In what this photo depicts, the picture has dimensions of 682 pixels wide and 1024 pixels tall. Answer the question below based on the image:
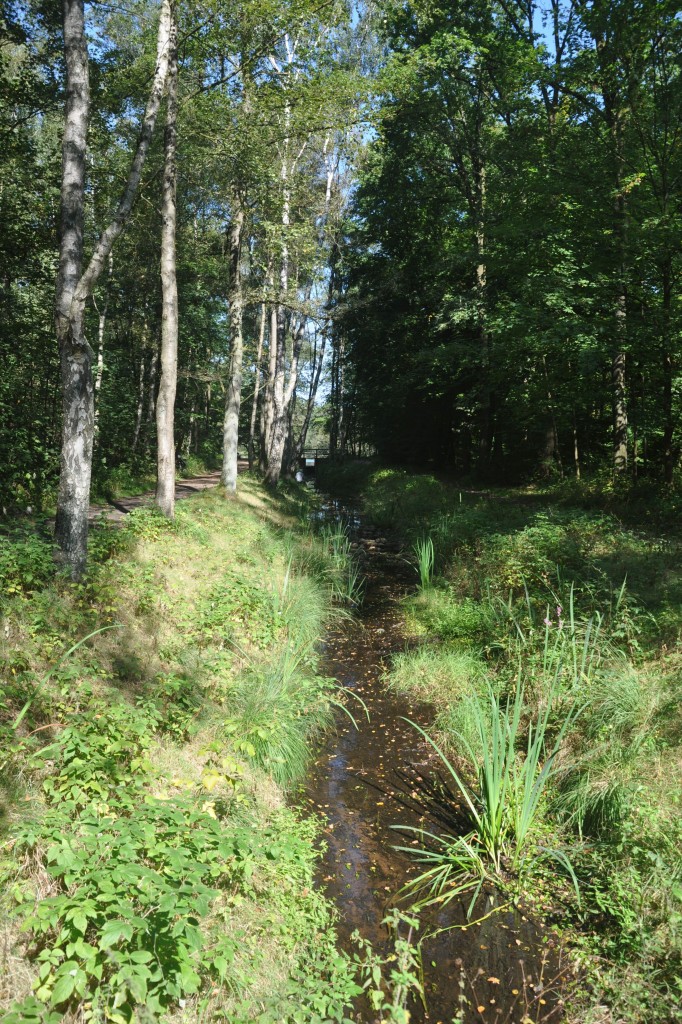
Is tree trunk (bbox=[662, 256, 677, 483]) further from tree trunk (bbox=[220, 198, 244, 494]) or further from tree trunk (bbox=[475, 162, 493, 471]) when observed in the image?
tree trunk (bbox=[220, 198, 244, 494])

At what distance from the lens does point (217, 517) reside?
1124 cm

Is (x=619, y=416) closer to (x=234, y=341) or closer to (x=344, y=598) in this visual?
(x=344, y=598)

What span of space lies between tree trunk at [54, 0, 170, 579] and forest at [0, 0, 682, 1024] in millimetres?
34

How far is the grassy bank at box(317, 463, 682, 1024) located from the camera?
3.28 m

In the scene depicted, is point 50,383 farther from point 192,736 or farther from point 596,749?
point 596,749

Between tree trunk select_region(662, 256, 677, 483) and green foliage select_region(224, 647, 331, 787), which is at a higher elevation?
tree trunk select_region(662, 256, 677, 483)

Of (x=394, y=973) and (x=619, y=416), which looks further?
(x=619, y=416)

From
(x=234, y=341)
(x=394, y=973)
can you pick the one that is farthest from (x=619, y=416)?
(x=394, y=973)

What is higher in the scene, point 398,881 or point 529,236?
point 529,236

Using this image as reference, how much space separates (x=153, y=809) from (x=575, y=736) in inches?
139

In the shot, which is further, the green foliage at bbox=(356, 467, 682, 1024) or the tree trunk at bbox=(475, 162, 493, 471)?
the tree trunk at bbox=(475, 162, 493, 471)

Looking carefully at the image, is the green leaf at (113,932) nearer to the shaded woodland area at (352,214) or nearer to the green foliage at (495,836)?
the green foliage at (495,836)

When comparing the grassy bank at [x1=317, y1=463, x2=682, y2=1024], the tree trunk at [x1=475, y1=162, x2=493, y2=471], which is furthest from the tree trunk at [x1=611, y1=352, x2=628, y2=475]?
the grassy bank at [x1=317, y1=463, x2=682, y2=1024]

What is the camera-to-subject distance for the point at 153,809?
3.20m
